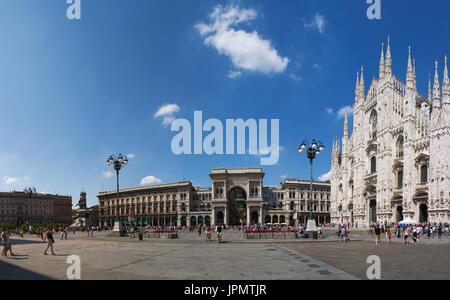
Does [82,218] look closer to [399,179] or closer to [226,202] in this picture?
[226,202]

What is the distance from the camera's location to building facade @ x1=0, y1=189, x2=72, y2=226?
359 ft

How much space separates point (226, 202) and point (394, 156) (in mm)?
46847

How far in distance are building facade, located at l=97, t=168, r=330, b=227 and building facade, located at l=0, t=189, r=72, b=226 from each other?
34407mm

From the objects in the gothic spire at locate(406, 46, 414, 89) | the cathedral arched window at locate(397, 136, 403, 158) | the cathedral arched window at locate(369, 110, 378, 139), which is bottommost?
the cathedral arched window at locate(397, 136, 403, 158)

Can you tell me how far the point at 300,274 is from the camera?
995 centimetres

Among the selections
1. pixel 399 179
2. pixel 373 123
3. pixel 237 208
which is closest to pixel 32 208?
pixel 237 208

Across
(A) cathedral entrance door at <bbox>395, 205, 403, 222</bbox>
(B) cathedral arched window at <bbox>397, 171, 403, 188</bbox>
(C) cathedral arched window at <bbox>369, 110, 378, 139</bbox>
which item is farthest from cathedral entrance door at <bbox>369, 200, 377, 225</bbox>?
(C) cathedral arched window at <bbox>369, 110, 378, 139</bbox>

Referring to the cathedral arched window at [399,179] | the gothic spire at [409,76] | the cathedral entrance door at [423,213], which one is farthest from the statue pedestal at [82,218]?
the gothic spire at [409,76]

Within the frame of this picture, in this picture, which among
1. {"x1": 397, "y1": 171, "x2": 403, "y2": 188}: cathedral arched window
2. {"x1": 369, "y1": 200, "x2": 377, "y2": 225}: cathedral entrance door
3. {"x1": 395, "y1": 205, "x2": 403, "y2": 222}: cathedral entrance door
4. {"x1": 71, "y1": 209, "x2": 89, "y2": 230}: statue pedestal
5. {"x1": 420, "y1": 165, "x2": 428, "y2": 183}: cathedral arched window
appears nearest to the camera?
{"x1": 420, "y1": 165, "x2": 428, "y2": 183}: cathedral arched window

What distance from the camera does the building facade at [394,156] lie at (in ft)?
140

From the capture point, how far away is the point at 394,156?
177ft

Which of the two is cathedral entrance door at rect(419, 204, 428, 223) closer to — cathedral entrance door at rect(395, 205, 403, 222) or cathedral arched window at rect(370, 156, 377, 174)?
cathedral entrance door at rect(395, 205, 403, 222)
